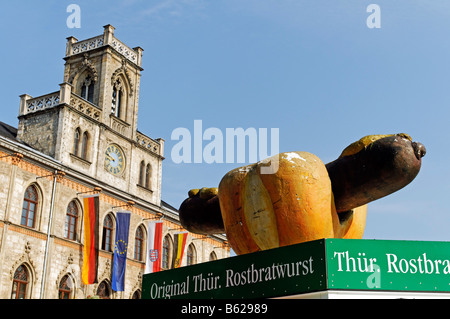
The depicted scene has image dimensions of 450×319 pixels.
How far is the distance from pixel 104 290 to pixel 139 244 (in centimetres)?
364

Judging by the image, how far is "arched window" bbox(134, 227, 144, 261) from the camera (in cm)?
2842

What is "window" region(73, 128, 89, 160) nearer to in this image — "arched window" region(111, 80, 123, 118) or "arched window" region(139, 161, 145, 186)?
"arched window" region(111, 80, 123, 118)

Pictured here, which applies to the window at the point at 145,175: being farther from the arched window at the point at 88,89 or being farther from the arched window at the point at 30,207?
the arched window at the point at 30,207

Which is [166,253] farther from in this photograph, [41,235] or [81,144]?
[41,235]

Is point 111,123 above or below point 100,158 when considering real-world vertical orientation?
above

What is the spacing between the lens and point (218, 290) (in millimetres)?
4379

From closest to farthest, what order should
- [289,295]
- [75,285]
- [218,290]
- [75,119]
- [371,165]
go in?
[289,295]
[218,290]
[371,165]
[75,285]
[75,119]

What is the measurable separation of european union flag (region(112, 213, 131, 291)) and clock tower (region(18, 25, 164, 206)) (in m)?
2.24

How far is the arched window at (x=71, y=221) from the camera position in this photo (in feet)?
79.7

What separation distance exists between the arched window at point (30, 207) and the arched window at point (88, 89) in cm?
783
